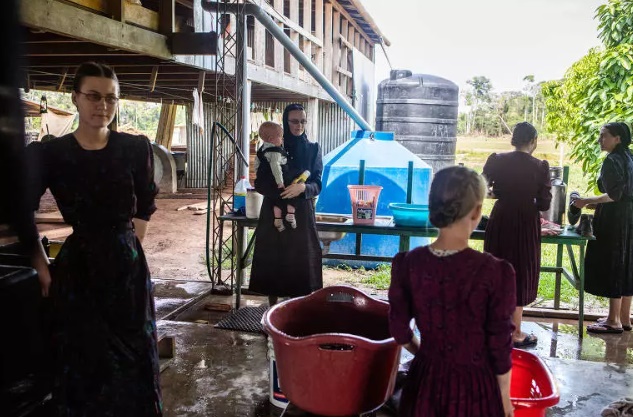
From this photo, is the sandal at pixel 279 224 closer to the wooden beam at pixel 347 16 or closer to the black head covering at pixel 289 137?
the black head covering at pixel 289 137

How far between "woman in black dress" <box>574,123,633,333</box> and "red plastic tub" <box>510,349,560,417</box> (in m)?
2.81

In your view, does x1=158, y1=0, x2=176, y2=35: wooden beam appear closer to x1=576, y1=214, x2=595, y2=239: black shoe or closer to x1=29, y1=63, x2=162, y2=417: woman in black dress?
x1=29, y1=63, x2=162, y2=417: woman in black dress

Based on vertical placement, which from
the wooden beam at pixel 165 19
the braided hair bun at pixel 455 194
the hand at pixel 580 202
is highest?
the wooden beam at pixel 165 19

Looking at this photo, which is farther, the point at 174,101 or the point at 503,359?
the point at 174,101

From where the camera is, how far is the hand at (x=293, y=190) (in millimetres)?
4301

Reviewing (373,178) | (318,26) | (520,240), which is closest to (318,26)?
(318,26)

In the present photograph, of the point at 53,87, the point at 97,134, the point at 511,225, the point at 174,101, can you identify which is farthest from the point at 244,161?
the point at 174,101

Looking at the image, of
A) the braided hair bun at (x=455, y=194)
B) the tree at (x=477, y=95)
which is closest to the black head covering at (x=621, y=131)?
the braided hair bun at (x=455, y=194)

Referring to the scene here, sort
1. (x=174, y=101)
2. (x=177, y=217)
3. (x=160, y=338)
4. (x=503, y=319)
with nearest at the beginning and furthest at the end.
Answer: (x=503, y=319)
(x=160, y=338)
(x=177, y=217)
(x=174, y=101)

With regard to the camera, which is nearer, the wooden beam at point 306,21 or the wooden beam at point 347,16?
the wooden beam at point 306,21

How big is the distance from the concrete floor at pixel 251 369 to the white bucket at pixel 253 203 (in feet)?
3.77

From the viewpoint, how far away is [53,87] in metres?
12.0

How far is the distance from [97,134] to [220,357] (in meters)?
2.38

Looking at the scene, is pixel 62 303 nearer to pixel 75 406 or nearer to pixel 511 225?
pixel 75 406
